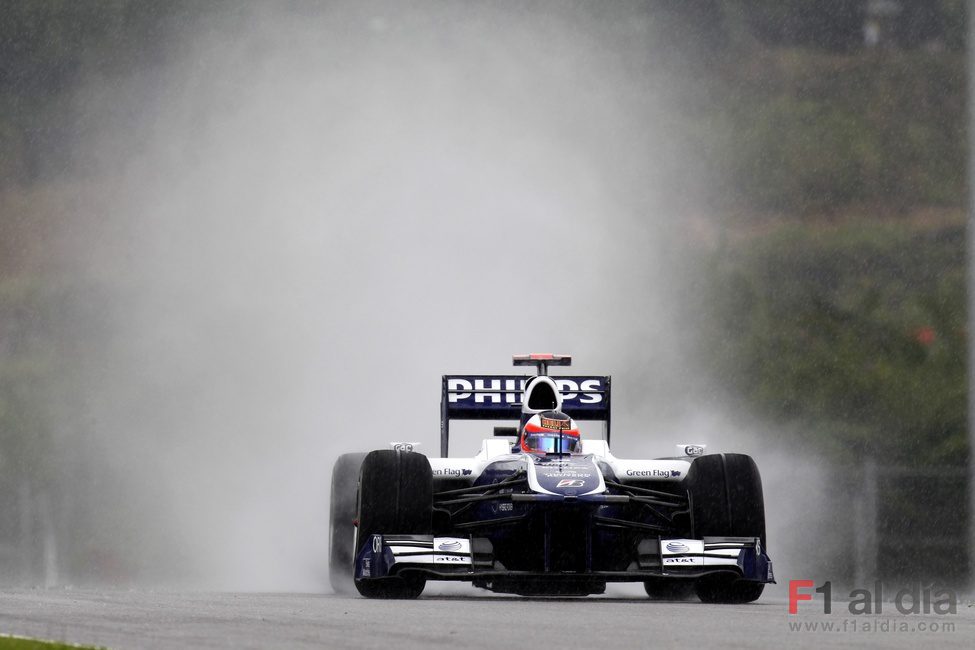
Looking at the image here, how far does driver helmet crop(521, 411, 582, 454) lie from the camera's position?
765 inches

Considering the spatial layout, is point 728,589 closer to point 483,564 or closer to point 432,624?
point 483,564

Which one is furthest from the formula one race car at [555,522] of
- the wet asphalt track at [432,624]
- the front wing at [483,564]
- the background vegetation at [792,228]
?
the background vegetation at [792,228]

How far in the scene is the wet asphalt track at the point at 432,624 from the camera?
11492 mm

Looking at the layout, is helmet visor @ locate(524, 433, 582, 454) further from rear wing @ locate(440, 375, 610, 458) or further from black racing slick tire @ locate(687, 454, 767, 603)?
rear wing @ locate(440, 375, 610, 458)

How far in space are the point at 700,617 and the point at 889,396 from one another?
110 feet

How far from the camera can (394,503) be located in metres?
18.0

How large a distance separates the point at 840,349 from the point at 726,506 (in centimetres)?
2998

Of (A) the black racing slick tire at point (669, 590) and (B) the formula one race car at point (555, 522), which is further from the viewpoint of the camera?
(A) the black racing slick tire at point (669, 590)

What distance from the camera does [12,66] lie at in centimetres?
5088

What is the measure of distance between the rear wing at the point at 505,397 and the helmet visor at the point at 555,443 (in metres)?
2.49

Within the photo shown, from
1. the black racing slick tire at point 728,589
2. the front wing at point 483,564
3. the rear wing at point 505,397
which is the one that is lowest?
the black racing slick tire at point 728,589

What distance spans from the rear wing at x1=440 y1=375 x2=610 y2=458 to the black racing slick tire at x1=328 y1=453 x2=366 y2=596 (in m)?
1.54

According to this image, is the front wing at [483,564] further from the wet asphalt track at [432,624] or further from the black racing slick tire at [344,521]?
the black racing slick tire at [344,521]

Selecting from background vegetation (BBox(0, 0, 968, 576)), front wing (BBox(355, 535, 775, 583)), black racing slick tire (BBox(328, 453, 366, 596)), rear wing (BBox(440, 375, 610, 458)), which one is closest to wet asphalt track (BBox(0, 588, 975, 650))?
front wing (BBox(355, 535, 775, 583))
